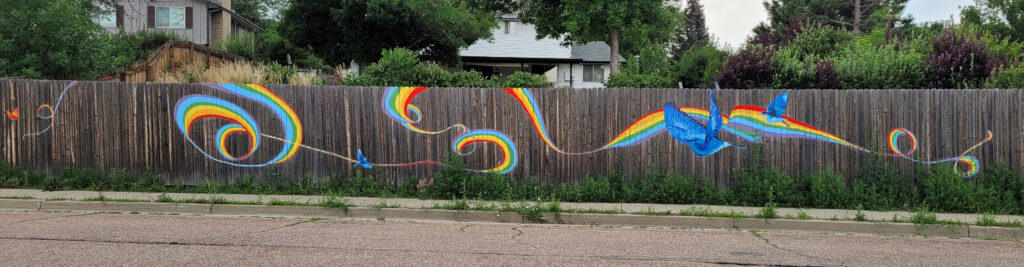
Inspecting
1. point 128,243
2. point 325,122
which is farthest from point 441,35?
point 128,243

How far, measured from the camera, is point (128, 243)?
781 centimetres

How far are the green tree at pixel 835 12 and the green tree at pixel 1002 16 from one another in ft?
14.7

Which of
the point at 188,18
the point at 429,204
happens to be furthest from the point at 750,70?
the point at 188,18

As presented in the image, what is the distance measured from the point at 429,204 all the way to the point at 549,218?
1850 mm

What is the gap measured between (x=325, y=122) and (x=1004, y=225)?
376 inches

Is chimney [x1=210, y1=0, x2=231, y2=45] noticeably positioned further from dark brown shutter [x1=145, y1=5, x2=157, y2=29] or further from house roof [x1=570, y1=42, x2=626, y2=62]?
house roof [x1=570, y1=42, x2=626, y2=62]

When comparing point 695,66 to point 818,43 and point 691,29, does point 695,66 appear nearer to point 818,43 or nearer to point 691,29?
point 818,43

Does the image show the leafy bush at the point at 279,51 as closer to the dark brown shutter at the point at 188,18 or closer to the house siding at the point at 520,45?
the dark brown shutter at the point at 188,18

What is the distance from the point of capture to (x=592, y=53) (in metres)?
48.6

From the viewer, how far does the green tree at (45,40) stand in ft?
48.6

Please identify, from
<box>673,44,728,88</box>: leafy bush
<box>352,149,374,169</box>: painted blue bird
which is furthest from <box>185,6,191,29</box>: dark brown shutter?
<box>352,149,374,169</box>: painted blue bird

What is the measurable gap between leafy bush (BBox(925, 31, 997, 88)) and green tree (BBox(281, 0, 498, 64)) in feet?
58.5

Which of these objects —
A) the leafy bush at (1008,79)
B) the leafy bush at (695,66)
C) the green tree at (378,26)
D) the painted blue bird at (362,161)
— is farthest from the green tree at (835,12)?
the painted blue bird at (362,161)

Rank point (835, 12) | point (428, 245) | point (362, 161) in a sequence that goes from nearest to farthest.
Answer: point (428, 245) < point (362, 161) < point (835, 12)
